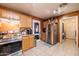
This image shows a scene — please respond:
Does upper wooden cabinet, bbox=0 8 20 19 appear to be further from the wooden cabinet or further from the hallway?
the hallway

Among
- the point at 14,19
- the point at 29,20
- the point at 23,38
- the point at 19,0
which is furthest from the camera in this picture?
the point at 29,20

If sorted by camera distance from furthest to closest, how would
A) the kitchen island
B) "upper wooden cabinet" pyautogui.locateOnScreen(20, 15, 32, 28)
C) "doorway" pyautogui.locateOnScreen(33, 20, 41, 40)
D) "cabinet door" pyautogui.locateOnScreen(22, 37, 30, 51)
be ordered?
1. "upper wooden cabinet" pyautogui.locateOnScreen(20, 15, 32, 28)
2. "cabinet door" pyautogui.locateOnScreen(22, 37, 30, 51)
3. "doorway" pyautogui.locateOnScreen(33, 20, 41, 40)
4. the kitchen island

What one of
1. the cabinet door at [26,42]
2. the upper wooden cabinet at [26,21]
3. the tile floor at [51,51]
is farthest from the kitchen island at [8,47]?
the upper wooden cabinet at [26,21]

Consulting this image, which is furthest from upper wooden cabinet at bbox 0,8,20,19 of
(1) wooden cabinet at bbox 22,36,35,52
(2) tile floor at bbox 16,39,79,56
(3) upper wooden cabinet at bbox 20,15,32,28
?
(2) tile floor at bbox 16,39,79,56

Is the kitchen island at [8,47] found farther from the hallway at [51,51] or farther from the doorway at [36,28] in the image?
the doorway at [36,28]

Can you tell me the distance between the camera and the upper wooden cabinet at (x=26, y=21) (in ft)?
10.6

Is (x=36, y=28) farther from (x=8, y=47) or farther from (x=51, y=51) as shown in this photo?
(x=8, y=47)

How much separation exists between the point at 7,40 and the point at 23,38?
0.74m

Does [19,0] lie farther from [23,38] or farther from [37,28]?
[23,38]

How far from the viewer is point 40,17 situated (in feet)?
9.64

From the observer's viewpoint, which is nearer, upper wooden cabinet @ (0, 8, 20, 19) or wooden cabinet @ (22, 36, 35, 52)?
upper wooden cabinet @ (0, 8, 20, 19)

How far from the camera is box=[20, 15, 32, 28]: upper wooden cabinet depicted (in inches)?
128

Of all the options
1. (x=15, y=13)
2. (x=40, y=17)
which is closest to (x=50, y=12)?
(x=40, y=17)

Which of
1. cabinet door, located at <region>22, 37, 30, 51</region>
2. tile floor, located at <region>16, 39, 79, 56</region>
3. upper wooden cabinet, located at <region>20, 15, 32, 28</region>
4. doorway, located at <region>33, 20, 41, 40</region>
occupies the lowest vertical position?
tile floor, located at <region>16, 39, 79, 56</region>
